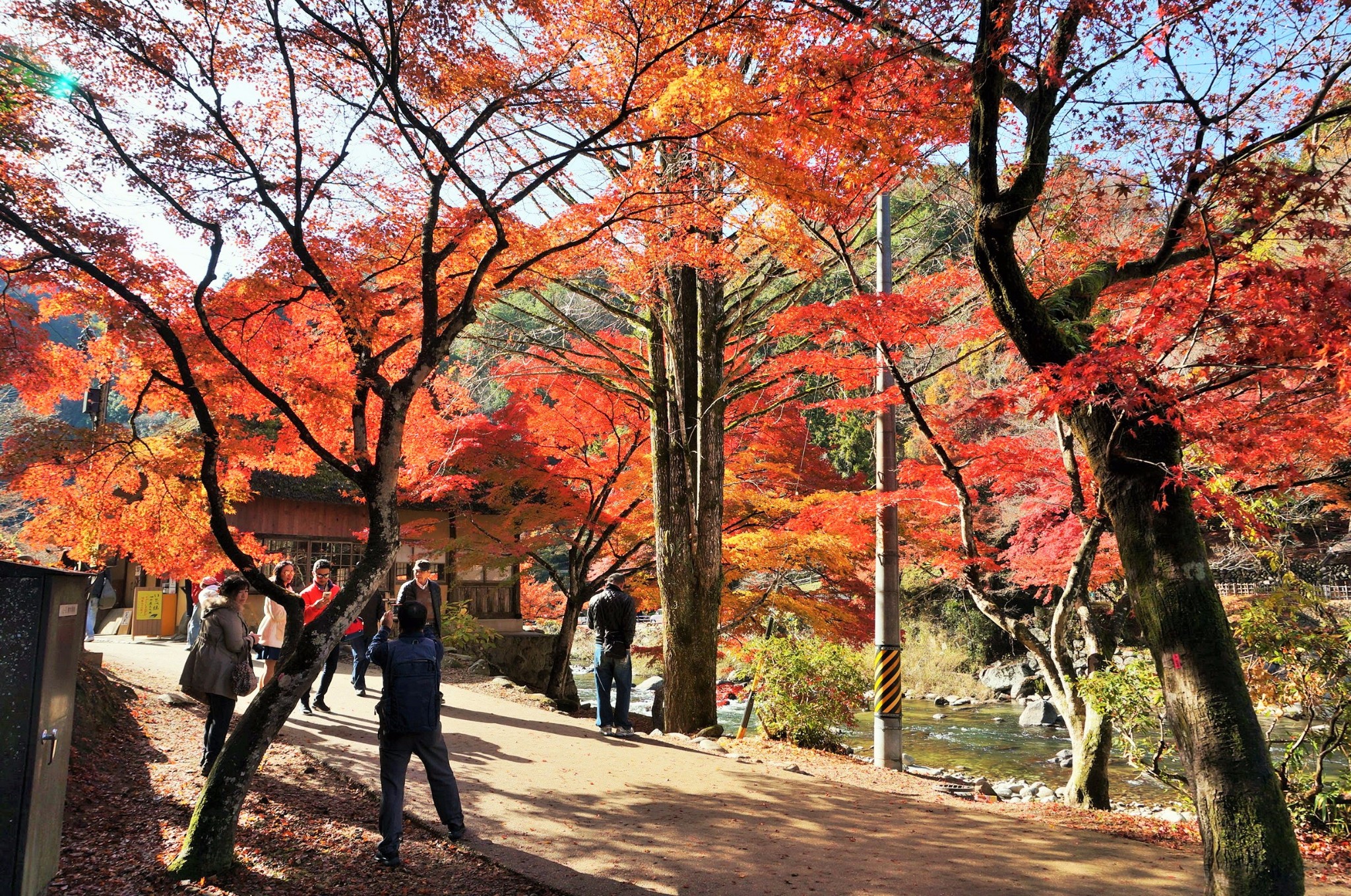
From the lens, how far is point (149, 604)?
17.7m

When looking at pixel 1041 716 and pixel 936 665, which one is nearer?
pixel 1041 716

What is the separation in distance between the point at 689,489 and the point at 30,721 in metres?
7.17

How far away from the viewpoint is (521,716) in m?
9.55

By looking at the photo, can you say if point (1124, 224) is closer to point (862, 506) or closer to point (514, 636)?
point (862, 506)

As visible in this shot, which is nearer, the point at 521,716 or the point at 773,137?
the point at 773,137

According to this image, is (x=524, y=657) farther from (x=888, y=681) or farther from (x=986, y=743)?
(x=888, y=681)

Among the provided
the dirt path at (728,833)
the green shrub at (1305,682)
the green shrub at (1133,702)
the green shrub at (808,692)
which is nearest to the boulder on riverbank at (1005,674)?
the green shrub at (808,692)

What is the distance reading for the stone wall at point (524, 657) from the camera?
18.9 metres

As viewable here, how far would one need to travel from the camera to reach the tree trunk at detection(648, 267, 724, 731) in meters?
9.71

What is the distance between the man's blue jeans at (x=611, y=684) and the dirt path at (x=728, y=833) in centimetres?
59

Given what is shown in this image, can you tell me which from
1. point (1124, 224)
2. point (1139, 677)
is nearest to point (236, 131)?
point (1139, 677)

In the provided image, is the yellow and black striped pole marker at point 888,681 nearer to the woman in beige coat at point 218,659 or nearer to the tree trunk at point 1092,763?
the tree trunk at point 1092,763

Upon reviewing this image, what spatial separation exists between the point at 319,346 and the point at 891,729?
22.7 feet

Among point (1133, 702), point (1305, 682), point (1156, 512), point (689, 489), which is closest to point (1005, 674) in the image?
point (1133, 702)
